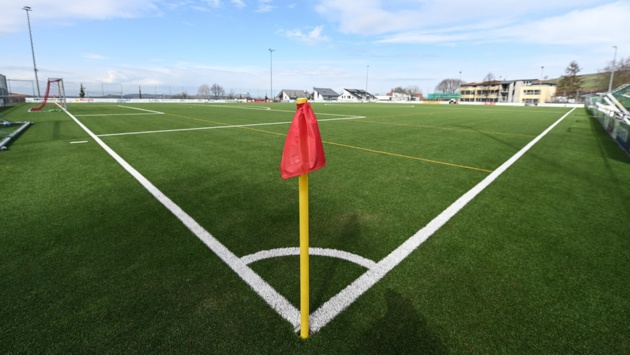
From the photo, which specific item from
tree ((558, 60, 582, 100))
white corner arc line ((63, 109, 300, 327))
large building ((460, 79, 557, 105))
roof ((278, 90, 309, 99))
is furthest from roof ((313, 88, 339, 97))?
white corner arc line ((63, 109, 300, 327))

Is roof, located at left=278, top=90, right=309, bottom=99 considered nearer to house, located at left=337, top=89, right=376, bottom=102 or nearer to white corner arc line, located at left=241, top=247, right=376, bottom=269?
house, located at left=337, top=89, right=376, bottom=102

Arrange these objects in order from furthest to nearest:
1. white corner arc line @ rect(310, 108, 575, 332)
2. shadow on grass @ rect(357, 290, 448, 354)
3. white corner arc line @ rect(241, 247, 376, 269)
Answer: white corner arc line @ rect(241, 247, 376, 269) < white corner arc line @ rect(310, 108, 575, 332) < shadow on grass @ rect(357, 290, 448, 354)

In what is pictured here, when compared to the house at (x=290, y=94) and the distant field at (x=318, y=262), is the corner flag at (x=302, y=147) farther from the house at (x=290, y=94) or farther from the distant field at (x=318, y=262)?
the house at (x=290, y=94)

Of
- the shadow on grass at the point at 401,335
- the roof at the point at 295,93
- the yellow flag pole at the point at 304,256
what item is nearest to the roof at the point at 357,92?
the roof at the point at 295,93

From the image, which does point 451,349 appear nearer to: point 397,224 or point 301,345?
point 301,345

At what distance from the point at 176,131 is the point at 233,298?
11.5m

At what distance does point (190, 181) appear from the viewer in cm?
570

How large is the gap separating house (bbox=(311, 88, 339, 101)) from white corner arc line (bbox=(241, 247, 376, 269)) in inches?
4719

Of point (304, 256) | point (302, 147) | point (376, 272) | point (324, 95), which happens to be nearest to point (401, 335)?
point (376, 272)

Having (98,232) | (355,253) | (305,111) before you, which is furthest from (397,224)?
(98,232)

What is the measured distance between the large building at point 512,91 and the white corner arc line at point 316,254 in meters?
105

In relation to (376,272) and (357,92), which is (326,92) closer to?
(357,92)

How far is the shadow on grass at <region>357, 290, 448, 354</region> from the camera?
207cm

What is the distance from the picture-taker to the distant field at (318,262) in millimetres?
2178
